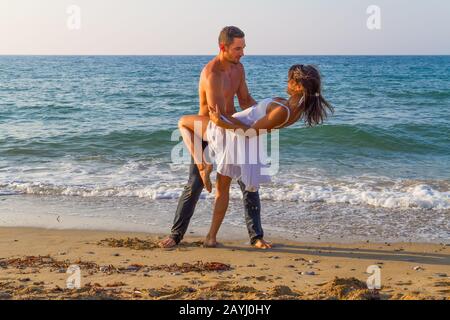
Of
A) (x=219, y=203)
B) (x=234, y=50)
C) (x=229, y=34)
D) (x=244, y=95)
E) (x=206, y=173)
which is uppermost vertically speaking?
(x=229, y=34)

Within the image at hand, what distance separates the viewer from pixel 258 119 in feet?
16.3

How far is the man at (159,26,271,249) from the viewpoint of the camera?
16.4 ft

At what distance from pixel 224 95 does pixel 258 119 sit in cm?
46

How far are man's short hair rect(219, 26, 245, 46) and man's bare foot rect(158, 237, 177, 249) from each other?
6.12 feet

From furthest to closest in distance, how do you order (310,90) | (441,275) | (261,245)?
(261,245)
(310,90)
(441,275)

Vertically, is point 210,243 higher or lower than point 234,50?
lower

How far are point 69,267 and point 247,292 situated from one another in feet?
5.04

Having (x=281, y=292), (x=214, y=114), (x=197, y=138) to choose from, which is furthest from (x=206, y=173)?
(x=281, y=292)

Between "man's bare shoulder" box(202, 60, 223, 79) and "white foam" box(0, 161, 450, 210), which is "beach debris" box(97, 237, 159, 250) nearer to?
"man's bare shoulder" box(202, 60, 223, 79)

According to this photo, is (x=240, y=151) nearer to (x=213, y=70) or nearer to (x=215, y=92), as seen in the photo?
(x=215, y=92)
